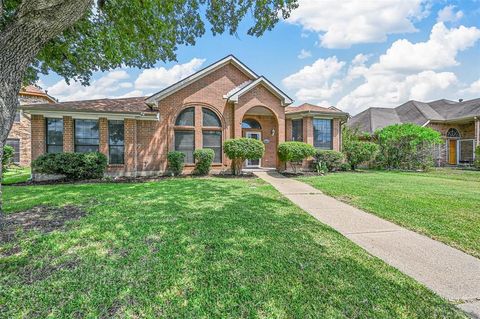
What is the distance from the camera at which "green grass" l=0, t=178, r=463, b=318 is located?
2.49 meters

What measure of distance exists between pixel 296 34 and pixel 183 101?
7049mm

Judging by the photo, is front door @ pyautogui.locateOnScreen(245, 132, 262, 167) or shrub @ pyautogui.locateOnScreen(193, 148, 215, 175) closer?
shrub @ pyautogui.locateOnScreen(193, 148, 215, 175)

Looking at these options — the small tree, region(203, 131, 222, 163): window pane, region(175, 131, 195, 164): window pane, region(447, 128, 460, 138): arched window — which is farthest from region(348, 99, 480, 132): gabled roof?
region(175, 131, 195, 164): window pane

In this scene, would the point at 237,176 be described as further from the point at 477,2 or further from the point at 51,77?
the point at 477,2

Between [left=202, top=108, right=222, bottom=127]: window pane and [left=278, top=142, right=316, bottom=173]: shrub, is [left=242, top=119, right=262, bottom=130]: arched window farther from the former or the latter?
[left=278, top=142, right=316, bottom=173]: shrub

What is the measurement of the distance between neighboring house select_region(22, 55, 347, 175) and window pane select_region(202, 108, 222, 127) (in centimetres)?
2

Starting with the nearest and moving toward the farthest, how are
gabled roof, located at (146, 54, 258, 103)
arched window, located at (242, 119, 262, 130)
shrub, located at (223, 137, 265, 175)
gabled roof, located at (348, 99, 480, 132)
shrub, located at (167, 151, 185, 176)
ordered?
shrub, located at (223, 137, 265, 175), shrub, located at (167, 151, 185, 176), gabled roof, located at (146, 54, 258, 103), arched window, located at (242, 119, 262, 130), gabled roof, located at (348, 99, 480, 132)

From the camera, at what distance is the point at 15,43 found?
3.74 metres

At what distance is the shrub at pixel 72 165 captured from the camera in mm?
11289

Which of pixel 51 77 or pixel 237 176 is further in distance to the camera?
pixel 237 176

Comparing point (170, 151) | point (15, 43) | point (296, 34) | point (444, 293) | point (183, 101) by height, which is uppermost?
point (296, 34)

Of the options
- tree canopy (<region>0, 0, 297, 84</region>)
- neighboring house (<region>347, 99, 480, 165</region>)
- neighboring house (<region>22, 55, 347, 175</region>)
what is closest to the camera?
tree canopy (<region>0, 0, 297, 84</region>)

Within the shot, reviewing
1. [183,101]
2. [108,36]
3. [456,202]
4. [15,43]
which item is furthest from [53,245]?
[183,101]

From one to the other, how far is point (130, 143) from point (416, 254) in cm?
1286
